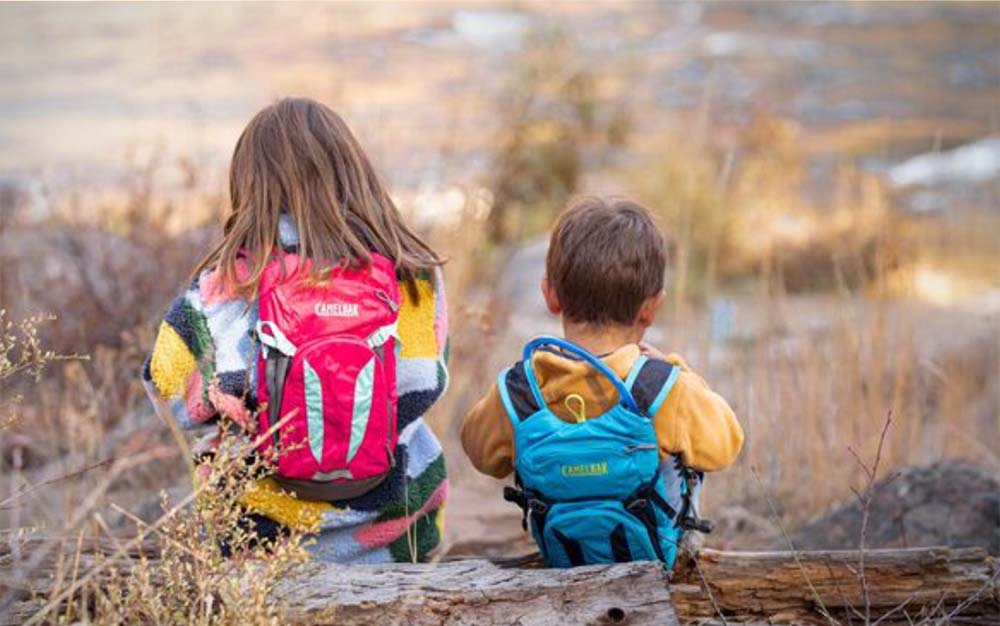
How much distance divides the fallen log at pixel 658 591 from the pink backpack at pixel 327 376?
0.25m

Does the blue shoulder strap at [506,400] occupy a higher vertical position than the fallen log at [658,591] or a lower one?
higher

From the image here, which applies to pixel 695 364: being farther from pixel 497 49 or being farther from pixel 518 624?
→ pixel 497 49

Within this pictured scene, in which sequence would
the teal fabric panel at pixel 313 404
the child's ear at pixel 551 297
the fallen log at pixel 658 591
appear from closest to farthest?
the fallen log at pixel 658 591
the teal fabric panel at pixel 313 404
the child's ear at pixel 551 297

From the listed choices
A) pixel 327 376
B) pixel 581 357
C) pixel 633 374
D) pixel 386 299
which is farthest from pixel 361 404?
pixel 633 374

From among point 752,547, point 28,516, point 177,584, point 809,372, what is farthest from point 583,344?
point 28,516

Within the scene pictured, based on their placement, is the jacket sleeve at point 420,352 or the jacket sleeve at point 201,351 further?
the jacket sleeve at point 420,352

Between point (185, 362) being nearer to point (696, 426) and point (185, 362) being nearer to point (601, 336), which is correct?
point (601, 336)

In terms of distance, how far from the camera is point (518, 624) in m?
2.61

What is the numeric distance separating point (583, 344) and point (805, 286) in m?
6.91

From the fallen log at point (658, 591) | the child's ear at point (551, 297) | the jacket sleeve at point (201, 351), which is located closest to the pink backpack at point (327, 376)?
the jacket sleeve at point (201, 351)

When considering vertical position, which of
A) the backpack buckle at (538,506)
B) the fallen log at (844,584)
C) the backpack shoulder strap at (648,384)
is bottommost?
the fallen log at (844,584)

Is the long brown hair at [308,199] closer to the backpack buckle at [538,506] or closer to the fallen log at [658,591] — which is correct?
the backpack buckle at [538,506]

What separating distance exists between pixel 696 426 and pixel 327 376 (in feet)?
2.67

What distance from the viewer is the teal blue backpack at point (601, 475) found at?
9.06ft
